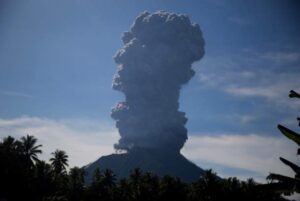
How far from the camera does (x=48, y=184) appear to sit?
278ft

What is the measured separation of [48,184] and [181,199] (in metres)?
28.8

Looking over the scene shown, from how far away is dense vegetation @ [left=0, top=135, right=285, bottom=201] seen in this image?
2945 inches

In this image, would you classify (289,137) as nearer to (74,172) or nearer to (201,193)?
(201,193)

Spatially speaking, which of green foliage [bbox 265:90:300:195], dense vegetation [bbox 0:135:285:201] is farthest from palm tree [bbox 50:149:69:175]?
green foliage [bbox 265:90:300:195]

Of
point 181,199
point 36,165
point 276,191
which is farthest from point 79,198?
point 276,191

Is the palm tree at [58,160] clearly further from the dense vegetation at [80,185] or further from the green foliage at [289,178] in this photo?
the green foliage at [289,178]

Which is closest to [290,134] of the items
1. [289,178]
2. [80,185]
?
[289,178]

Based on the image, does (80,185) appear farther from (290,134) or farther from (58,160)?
(290,134)

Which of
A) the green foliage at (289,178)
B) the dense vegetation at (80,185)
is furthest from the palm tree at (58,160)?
the green foliage at (289,178)

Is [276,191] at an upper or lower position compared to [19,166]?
lower

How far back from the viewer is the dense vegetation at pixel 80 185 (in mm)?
74812

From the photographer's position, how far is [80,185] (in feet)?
282

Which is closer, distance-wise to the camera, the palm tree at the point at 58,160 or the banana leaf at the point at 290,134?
the banana leaf at the point at 290,134

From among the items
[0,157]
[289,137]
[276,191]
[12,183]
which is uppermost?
[0,157]
